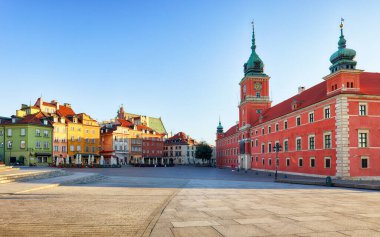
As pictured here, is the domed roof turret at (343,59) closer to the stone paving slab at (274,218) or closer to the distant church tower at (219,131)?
the stone paving slab at (274,218)

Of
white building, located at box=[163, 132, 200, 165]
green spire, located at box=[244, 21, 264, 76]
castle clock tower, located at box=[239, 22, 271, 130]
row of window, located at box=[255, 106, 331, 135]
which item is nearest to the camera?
row of window, located at box=[255, 106, 331, 135]

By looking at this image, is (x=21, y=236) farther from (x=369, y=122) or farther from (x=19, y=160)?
(x=19, y=160)

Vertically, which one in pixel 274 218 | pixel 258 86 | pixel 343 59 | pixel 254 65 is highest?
pixel 254 65

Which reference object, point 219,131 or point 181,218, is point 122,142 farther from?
point 181,218

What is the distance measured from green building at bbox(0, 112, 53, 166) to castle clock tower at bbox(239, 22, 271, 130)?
45126 mm

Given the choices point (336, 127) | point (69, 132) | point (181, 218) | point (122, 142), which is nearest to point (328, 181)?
point (336, 127)

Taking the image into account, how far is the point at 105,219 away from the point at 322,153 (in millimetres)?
34614

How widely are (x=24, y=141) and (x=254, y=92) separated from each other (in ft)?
166

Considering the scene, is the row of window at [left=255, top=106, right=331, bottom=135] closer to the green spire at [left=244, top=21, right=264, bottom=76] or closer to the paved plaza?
the green spire at [left=244, top=21, right=264, bottom=76]

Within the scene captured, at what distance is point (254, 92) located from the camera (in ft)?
234

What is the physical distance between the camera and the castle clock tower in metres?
70.8

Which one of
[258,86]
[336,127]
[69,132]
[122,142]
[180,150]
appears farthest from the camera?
[180,150]

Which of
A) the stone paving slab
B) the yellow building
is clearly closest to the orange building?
the yellow building

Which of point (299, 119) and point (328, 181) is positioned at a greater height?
point (299, 119)
